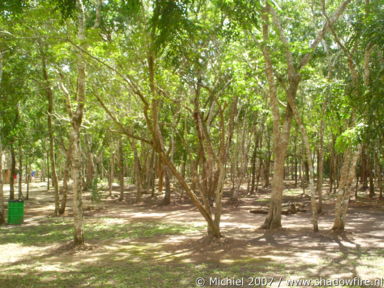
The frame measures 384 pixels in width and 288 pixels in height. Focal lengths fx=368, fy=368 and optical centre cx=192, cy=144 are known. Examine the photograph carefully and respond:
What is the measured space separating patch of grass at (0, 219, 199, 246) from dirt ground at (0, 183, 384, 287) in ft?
0.11

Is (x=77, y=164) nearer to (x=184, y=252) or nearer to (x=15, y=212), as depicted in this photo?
(x=184, y=252)

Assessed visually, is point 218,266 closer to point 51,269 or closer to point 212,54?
point 51,269

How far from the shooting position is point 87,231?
13.6 meters

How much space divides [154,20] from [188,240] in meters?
7.75

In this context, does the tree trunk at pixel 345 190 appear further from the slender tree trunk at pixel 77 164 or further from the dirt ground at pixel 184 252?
the slender tree trunk at pixel 77 164

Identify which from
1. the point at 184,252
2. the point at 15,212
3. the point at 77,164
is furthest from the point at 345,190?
the point at 15,212

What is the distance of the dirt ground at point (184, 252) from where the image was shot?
24.2 feet

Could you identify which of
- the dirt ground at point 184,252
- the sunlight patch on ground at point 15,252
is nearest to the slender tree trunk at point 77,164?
the dirt ground at point 184,252

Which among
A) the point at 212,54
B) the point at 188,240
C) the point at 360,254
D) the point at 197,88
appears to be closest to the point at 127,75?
the point at 197,88

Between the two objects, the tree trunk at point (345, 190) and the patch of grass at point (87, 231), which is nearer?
the tree trunk at point (345, 190)

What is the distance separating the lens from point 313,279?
22.5 feet

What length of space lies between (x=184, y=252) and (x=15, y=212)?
8909 mm

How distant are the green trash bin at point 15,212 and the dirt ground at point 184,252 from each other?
535mm

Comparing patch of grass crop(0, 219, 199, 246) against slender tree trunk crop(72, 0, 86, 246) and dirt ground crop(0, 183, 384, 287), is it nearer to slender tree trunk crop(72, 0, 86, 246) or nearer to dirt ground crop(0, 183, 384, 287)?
dirt ground crop(0, 183, 384, 287)
